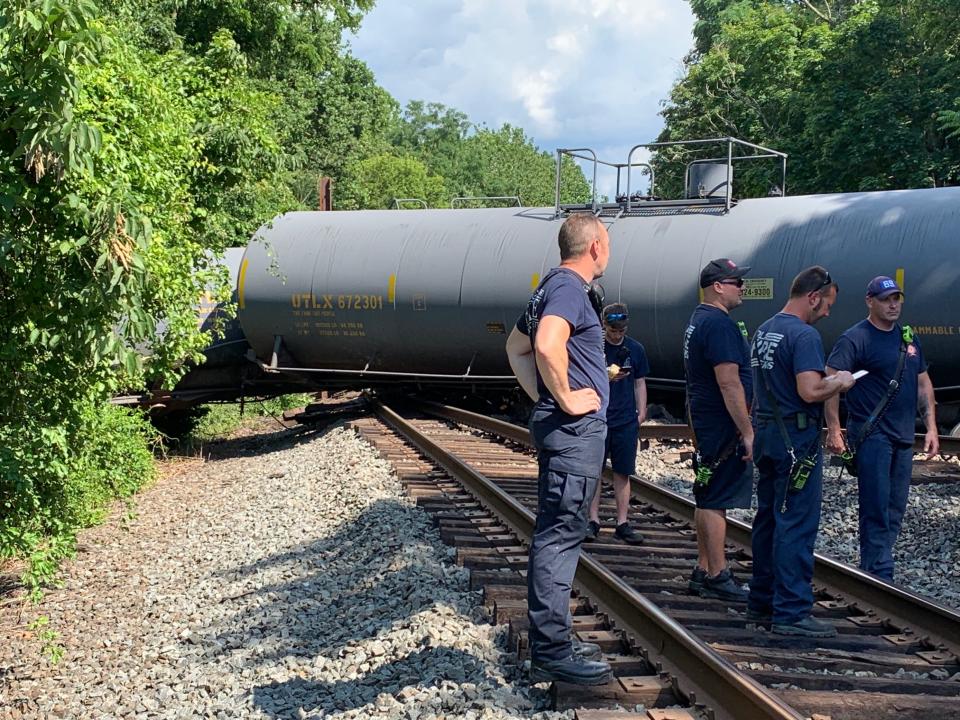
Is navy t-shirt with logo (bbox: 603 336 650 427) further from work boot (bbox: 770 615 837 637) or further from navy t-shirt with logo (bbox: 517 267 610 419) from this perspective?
navy t-shirt with logo (bbox: 517 267 610 419)

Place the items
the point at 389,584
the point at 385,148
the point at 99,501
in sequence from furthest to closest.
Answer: the point at 385,148 < the point at 99,501 < the point at 389,584

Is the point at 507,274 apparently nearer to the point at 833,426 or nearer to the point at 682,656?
the point at 833,426

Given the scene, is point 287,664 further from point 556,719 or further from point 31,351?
point 31,351

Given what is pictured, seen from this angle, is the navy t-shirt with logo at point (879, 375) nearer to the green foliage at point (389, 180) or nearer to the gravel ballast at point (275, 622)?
the gravel ballast at point (275, 622)

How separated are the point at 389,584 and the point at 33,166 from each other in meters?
3.31

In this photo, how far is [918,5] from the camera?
2608cm

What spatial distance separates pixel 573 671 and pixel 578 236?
73.9 inches

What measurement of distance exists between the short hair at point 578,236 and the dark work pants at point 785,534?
5.59ft

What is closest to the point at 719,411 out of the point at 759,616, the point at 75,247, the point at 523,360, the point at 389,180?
the point at 759,616

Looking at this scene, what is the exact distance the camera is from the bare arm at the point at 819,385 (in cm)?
524

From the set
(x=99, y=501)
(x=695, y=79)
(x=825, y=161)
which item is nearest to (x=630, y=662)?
(x=99, y=501)

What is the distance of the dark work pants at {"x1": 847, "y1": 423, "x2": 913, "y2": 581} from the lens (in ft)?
20.6

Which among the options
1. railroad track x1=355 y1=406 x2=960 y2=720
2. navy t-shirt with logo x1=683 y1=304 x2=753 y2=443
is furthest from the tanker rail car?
navy t-shirt with logo x1=683 y1=304 x2=753 y2=443

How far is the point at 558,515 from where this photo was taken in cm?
448
